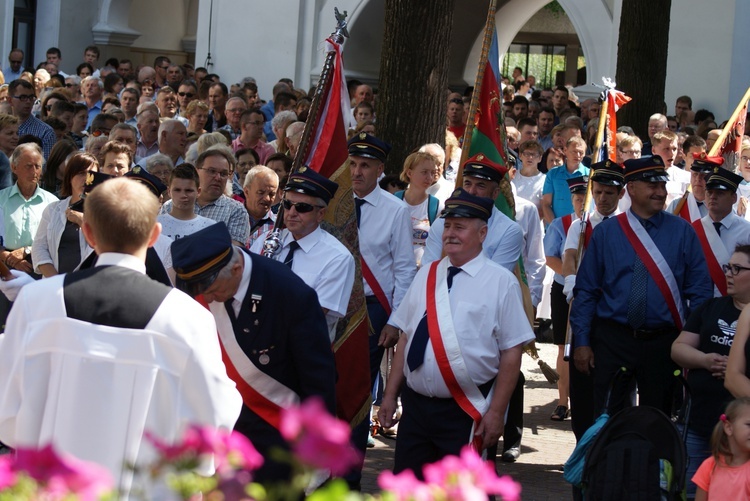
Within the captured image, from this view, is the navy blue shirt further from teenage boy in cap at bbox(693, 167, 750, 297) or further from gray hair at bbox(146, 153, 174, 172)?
gray hair at bbox(146, 153, 174, 172)

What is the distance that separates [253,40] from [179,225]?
52.9ft

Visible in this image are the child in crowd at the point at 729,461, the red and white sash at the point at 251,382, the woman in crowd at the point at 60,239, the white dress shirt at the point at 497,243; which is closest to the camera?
the red and white sash at the point at 251,382

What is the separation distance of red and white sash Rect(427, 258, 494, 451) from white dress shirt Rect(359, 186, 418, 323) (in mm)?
1902

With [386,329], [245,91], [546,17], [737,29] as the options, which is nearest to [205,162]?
[386,329]

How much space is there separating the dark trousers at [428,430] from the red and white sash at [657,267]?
64.2 inches

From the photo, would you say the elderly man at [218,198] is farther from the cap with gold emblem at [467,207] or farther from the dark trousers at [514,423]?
the cap with gold emblem at [467,207]

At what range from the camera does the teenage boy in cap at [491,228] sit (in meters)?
7.62

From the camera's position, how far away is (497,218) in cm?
790

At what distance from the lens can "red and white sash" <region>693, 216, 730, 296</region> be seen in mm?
8281

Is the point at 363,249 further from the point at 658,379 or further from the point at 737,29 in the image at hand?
the point at 737,29

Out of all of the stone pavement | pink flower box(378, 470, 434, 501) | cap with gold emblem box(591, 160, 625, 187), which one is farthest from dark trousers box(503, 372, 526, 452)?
pink flower box(378, 470, 434, 501)

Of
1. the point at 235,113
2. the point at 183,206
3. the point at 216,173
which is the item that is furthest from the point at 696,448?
the point at 235,113

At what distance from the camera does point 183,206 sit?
806 cm

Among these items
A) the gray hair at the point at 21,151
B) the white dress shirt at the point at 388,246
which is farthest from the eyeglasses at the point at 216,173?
the gray hair at the point at 21,151
